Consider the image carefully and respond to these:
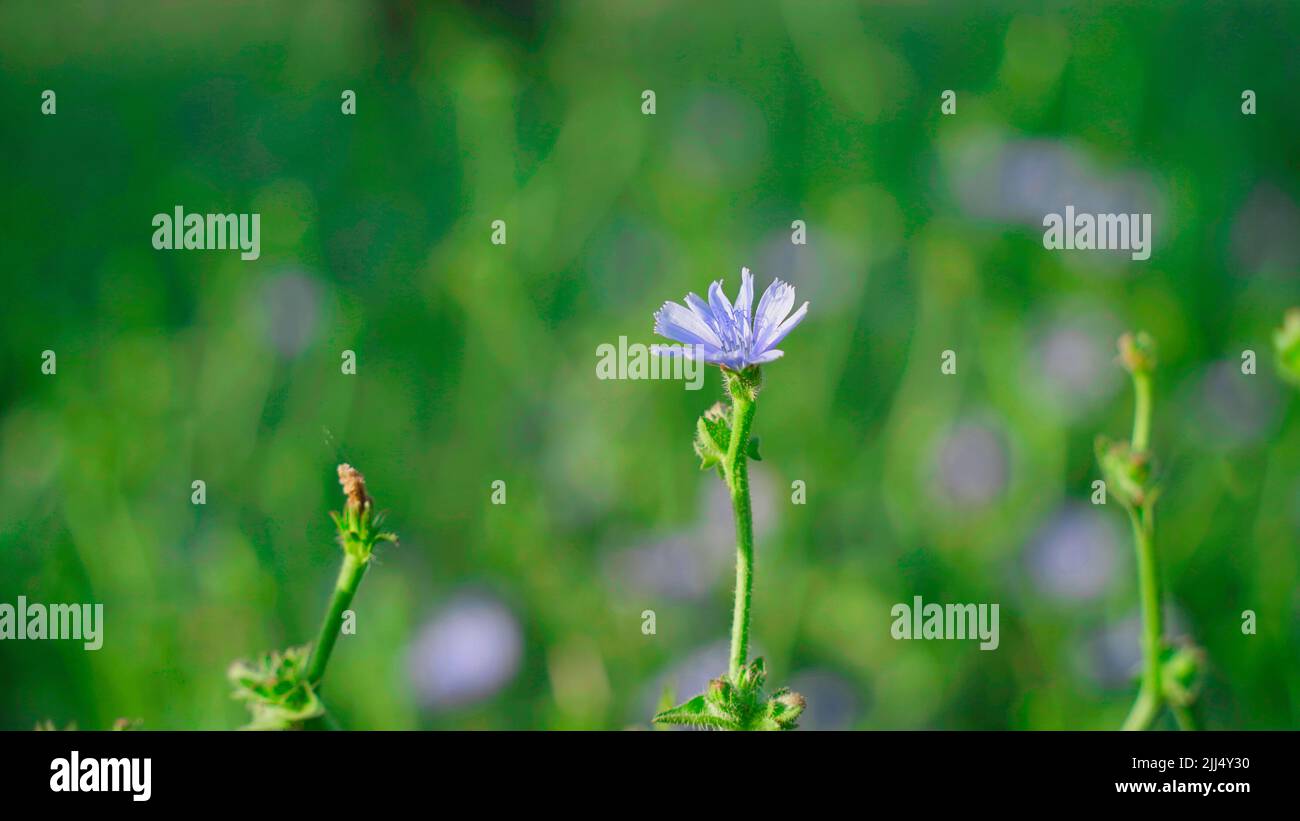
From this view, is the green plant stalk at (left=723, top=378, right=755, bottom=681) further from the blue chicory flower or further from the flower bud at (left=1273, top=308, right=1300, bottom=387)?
the flower bud at (left=1273, top=308, right=1300, bottom=387)

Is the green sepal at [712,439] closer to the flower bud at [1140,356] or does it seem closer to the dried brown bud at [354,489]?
the dried brown bud at [354,489]

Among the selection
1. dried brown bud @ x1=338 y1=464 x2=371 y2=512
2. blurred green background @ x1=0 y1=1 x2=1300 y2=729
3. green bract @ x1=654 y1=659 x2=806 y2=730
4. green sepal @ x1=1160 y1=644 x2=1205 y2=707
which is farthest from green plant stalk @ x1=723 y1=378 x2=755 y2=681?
blurred green background @ x1=0 y1=1 x2=1300 y2=729

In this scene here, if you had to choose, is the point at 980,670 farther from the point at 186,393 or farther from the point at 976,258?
the point at 186,393

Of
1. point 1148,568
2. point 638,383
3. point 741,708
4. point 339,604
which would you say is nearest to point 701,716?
point 741,708

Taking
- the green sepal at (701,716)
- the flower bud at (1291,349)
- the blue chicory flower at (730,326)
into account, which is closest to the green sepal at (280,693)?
the green sepal at (701,716)

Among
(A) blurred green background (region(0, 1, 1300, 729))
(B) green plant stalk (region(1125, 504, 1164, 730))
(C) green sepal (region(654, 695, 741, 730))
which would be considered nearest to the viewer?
(C) green sepal (region(654, 695, 741, 730))
